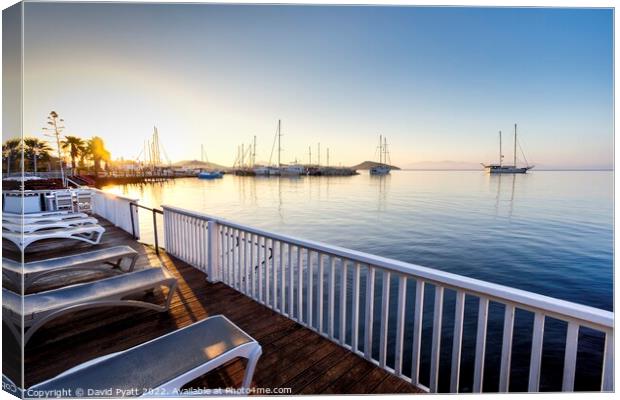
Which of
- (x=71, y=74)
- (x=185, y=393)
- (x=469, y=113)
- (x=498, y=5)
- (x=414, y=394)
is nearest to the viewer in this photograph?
(x=185, y=393)

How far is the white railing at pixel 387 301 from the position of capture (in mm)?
1366

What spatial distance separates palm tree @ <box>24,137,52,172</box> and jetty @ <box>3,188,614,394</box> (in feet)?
1.06

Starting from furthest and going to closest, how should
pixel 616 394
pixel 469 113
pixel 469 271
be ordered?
pixel 469 271
pixel 469 113
pixel 616 394

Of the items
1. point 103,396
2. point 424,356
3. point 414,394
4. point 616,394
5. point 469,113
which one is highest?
point 469,113

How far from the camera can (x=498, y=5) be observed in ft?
6.75

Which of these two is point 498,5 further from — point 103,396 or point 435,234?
point 435,234

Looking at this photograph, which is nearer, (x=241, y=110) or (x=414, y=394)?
(x=414, y=394)

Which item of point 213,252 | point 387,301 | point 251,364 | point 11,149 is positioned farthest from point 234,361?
point 11,149

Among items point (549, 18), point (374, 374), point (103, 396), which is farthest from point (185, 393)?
point (549, 18)

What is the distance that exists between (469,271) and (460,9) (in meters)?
6.12

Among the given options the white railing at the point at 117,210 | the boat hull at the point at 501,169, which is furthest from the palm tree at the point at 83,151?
the boat hull at the point at 501,169

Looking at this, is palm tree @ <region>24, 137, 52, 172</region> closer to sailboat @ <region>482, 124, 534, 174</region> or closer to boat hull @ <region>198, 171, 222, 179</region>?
sailboat @ <region>482, 124, 534, 174</region>

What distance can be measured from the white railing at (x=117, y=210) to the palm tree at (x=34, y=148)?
3.74 metres

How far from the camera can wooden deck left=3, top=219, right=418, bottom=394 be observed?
79.3 inches
